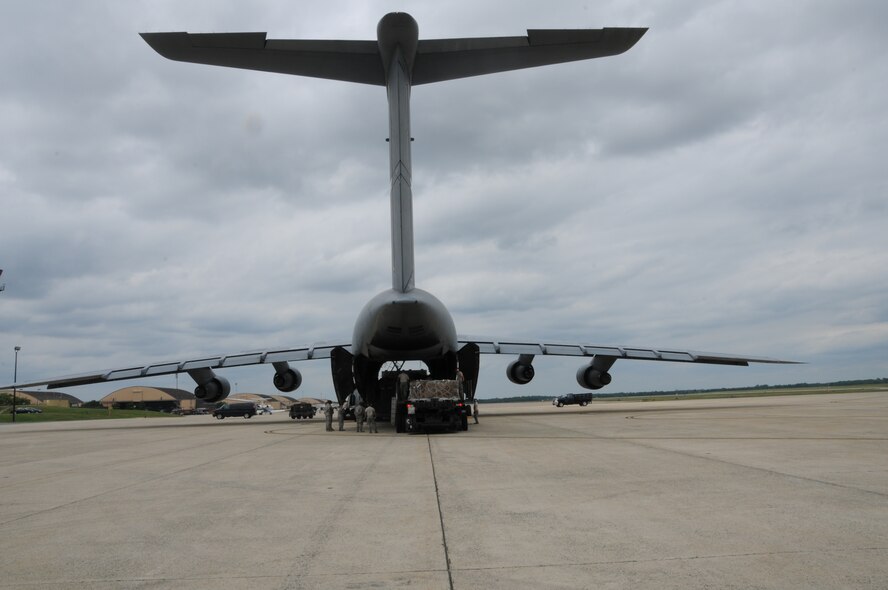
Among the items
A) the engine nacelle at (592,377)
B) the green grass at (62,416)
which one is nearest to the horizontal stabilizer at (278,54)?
the engine nacelle at (592,377)

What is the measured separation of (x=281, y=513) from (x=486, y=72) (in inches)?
584

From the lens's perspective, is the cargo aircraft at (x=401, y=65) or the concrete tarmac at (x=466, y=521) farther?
the cargo aircraft at (x=401, y=65)

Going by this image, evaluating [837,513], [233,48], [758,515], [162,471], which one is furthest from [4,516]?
[233,48]

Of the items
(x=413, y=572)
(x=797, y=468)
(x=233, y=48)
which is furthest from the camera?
(x=233, y=48)

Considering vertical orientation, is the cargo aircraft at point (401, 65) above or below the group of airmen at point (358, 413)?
above

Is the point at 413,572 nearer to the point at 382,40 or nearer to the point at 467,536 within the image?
the point at 467,536

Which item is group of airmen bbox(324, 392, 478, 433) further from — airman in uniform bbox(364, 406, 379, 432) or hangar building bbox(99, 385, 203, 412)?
hangar building bbox(99, 385, 203, 412)

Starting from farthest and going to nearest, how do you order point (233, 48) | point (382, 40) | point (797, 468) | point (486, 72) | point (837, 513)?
1. point (486, 72)
2. point (382, 40)
3. point (233, 48)
4. point (797, 468)
5. point (837, 513)

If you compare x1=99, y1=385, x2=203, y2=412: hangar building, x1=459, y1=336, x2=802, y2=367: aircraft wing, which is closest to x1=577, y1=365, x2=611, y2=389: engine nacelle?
x1=459, y1=336, x2=802, y2=367: aircraft wing

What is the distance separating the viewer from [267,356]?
26781mm

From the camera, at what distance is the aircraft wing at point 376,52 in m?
14.9

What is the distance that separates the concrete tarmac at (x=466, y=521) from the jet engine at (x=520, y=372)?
1695cm

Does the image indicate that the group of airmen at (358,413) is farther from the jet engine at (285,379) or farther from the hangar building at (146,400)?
the hangar building at (146,400)

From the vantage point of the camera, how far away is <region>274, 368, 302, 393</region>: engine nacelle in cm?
2833
